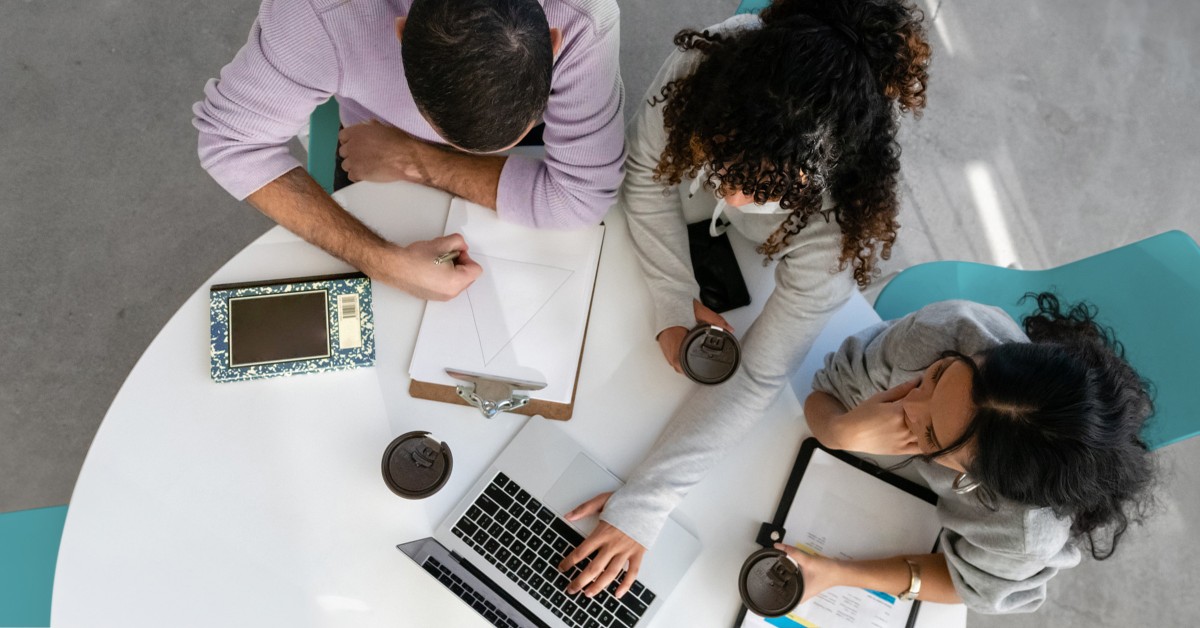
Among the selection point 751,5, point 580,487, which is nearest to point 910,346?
point 580,487

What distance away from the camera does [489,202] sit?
1317 mm

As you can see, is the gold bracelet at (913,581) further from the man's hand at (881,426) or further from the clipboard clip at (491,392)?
the clipboard clip at (491,392)

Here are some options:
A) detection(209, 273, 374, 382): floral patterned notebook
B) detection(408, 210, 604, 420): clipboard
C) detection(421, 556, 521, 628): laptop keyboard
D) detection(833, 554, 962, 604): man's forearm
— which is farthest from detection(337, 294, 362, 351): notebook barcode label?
detection(833, 554, 962, 604): man's forearm

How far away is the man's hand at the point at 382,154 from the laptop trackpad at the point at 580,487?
0.54 meters

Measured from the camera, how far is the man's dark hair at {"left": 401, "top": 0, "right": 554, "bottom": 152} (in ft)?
3.10

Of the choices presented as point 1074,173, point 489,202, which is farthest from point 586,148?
point 1074,173

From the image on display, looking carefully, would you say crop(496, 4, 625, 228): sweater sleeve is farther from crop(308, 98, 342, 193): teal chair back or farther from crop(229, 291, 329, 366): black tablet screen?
crop(308, 98, 342, 193): teal chair back

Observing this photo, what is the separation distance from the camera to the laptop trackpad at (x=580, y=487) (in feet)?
4.07

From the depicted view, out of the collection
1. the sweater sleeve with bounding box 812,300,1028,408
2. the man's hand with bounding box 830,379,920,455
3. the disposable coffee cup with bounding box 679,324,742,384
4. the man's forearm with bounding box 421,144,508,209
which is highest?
the man's forearm with bounding box 421,144,508,209

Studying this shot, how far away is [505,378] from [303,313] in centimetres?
34

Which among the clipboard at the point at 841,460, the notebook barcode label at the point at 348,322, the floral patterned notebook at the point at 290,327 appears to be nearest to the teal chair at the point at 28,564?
the floral patterned notebook at the point at 290,327

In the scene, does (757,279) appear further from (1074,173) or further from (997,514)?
(1074,173)

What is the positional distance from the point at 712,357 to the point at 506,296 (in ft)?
1.14

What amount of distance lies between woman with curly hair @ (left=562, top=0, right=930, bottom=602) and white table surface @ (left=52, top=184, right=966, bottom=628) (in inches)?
2.9
